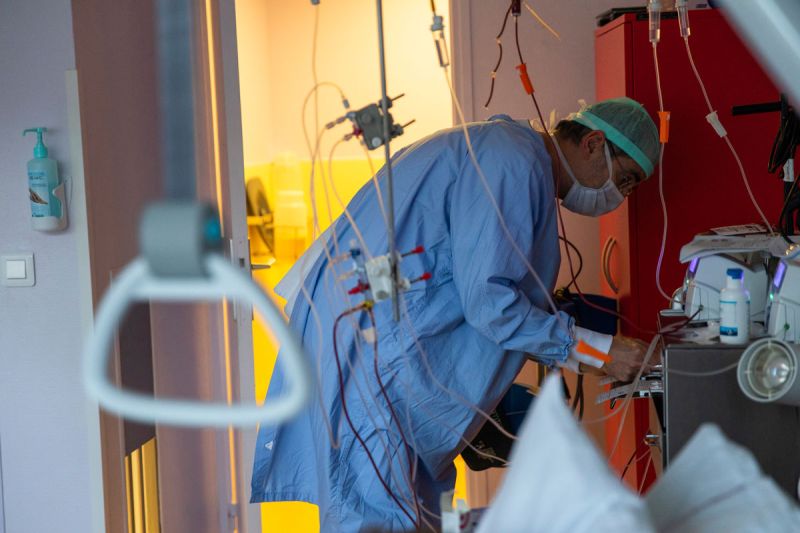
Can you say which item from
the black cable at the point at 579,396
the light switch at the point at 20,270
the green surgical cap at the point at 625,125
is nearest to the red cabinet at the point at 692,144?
the black cable at the point at 579,396

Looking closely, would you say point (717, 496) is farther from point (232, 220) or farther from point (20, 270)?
point (232, 220)

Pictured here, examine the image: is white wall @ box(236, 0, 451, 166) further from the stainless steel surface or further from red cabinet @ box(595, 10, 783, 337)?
the stainless steel surface

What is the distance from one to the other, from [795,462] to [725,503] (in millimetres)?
663

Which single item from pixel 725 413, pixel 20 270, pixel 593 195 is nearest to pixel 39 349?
pixel 20 270

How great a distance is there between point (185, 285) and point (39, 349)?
192 cm

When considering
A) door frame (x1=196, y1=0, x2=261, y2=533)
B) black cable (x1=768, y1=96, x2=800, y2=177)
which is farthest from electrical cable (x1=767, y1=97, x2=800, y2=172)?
door frame (x1=196, y1=0, x2=261, y2=533)

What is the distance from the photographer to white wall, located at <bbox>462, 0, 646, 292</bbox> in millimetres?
2936

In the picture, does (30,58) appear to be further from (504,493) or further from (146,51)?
(504,493)

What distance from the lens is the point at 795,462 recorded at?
4.80ft

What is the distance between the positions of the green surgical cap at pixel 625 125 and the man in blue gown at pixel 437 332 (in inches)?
7.3

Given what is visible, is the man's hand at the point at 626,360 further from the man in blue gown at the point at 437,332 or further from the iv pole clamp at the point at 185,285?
the iv pole clamp at the point at 185,285

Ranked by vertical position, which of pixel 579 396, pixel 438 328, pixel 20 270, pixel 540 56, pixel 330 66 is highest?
pixel 330 66

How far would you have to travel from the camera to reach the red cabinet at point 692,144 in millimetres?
2502

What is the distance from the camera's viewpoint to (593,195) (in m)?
2.09
